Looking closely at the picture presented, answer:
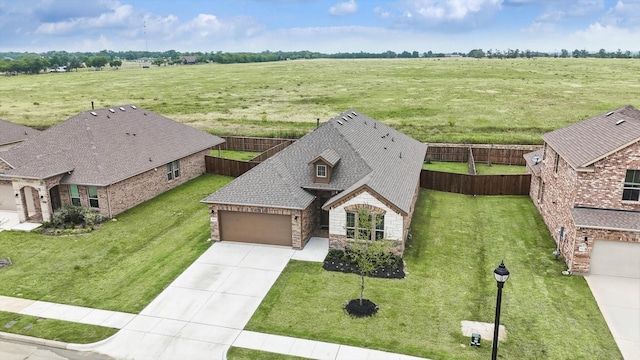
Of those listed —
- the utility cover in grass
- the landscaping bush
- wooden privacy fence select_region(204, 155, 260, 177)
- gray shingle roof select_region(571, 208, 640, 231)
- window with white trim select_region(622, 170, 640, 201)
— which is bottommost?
the utility cover in grass

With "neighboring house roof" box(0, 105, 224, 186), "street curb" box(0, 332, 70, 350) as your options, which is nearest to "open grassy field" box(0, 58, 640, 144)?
"neighboring house roof" box(0, 105, 224, 186)

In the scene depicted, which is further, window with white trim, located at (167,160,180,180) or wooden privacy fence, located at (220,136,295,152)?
wooden privacy fence, located at (220,136,295,152)

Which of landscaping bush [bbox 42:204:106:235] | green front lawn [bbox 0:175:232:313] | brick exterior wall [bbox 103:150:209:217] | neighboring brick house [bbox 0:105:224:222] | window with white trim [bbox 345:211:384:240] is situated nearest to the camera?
green front lawn [bbox 0:175:232:313]

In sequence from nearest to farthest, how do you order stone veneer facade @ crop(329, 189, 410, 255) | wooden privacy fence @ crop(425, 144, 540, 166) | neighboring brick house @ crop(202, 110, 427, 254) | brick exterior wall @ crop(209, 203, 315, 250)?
stone veneer facade @ crop(329, 189, 410, 255) < neighboring brick house @ crop(202, 110, 427, 254) < brick exterior wall @ crop(209, 203, 315, 250) < wooden privacy fence @ crop(425, 144, 540, 166)

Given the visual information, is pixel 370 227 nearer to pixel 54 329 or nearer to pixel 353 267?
pixel 353 267

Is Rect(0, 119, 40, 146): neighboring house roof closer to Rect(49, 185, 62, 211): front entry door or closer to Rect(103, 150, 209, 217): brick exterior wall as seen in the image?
Rect(49, 185, 62, 211): front entry door

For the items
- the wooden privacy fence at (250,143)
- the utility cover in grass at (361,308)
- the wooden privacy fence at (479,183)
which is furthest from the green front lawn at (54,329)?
the wooden privacy fence at (250,143)

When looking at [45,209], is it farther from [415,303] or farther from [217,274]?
[415,303]

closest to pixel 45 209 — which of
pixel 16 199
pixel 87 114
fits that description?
pixel 16 199
